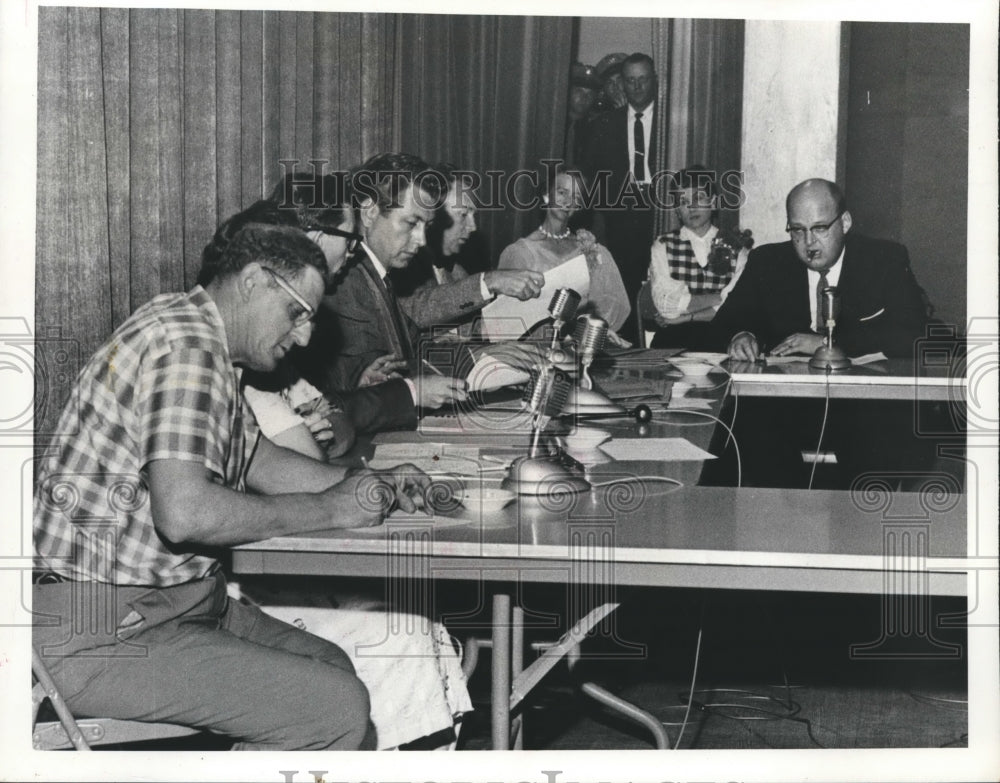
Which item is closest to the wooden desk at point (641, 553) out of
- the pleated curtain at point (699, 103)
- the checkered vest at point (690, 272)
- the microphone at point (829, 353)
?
the microphone at point (829, 353)

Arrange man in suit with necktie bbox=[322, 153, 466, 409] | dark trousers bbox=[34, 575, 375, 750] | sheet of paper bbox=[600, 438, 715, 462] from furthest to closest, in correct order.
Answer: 1. man in suit with necktie bbox=[322, 153, 466, 409]
2. sheet of paper bbox=[600, 438, 715, 462]
3. dark trousers bbox=[34, 575, 375, 750]

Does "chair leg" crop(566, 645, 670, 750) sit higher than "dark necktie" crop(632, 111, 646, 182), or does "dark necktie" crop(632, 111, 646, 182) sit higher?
"dark necktie" crop(632, 111, 646, 182)

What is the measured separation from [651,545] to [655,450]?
2.22 ft

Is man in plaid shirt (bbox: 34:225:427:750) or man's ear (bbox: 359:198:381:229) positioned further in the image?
man's ear (bbox: 359:198:381:229)

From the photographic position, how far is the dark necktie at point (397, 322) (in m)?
3.35

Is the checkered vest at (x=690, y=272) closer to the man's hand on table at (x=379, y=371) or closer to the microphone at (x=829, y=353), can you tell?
the microphone at (x=829, y=353)

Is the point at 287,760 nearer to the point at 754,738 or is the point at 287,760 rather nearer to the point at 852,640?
the point at 754,738

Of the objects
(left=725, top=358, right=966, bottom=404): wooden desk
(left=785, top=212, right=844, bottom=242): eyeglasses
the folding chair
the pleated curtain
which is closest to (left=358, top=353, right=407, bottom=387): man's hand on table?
(left=725, top=358, right=966, bottom=404): wooden desk

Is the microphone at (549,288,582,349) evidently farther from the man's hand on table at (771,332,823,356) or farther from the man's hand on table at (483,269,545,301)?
the man's hand on table at (771,332,823,356)

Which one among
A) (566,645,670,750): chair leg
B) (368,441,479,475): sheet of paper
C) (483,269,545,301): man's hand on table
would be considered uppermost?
(483,269,545,301): man's hand on table

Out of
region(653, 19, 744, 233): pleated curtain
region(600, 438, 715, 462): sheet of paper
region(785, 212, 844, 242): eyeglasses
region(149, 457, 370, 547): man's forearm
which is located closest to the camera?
region(149, 457, 370, 547): man's forearm

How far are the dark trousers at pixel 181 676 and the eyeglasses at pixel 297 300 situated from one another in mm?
509

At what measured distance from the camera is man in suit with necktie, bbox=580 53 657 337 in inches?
243

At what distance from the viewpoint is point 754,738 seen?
107 inches
